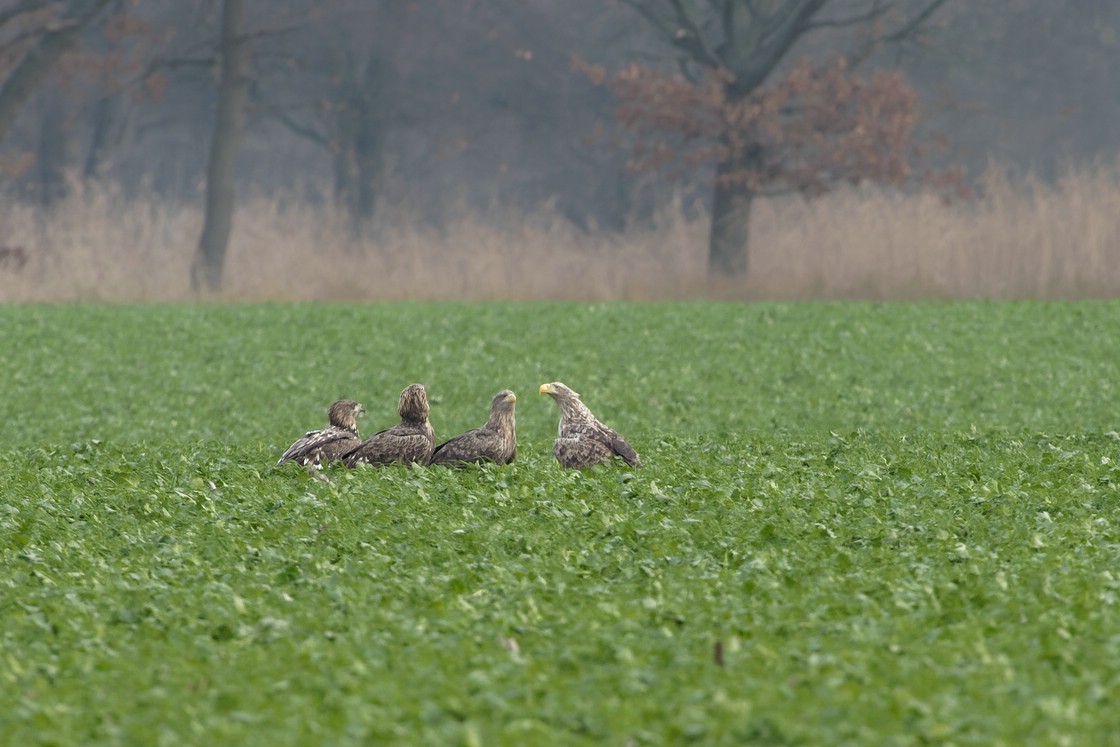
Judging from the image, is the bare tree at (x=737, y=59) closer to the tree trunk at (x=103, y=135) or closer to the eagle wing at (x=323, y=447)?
the tree trunk at (x=103, y=135)

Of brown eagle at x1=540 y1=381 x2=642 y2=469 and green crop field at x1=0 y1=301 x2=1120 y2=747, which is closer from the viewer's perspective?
green crop field at x1=0 y1=301 x2=1120 y2=747

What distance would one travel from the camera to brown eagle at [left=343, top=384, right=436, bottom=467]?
11531mm

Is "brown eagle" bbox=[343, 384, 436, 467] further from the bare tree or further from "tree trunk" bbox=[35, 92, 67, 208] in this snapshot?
"tree trunk" bbox=[35, 92, 67, 208]

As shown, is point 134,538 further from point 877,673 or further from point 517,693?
point 877,673

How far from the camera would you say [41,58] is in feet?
103

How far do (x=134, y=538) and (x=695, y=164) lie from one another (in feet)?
76.0

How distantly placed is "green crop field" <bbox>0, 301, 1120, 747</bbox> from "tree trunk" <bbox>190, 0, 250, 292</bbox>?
16.3 m

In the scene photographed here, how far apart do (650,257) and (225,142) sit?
31.9ft

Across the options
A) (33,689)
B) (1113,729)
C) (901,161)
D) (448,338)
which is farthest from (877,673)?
(901,161)

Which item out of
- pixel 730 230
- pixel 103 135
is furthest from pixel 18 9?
pixel 103 135

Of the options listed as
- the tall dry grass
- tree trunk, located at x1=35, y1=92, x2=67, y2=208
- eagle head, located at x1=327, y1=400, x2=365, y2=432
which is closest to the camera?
eagle head, located at x1=327, y1=400, x2=365, y2=432

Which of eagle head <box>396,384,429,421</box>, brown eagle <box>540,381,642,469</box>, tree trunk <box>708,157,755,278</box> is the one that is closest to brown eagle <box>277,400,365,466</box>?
eagle head <box>396,384,429,421</box>

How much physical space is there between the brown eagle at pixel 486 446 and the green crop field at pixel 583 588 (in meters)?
0.15

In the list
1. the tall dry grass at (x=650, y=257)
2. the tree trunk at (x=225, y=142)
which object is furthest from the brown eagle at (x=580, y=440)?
the tree trunk at (x=225, y=142)
